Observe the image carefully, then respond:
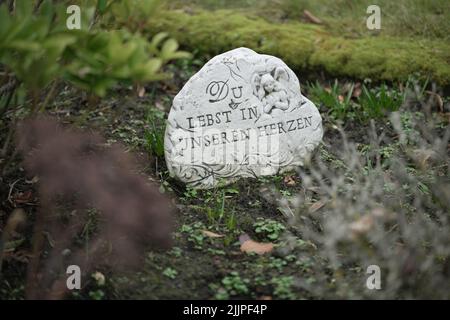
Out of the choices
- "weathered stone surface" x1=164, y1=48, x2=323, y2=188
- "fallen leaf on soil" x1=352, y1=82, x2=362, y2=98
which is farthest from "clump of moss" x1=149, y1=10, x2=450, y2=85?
"weathered stone surface" x1=164, y1=48, x2=323, y2=188

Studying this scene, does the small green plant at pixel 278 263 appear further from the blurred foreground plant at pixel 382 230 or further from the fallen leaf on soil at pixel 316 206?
the fallen leaf on soil at pixel 316 206

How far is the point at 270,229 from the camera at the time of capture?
11.2 ft

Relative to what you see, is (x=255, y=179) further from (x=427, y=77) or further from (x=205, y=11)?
(x=205, y=11)

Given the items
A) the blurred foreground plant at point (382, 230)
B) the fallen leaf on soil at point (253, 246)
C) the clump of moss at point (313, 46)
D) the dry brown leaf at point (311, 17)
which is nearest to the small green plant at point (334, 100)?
the clump of moss at point (313, 46)

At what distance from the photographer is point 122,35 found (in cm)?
268

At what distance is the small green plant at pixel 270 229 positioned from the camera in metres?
3.36

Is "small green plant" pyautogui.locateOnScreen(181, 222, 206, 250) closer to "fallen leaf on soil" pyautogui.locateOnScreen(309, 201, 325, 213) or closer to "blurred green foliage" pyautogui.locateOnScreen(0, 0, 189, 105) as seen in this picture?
"fallen leaf on soil" pyautogui.locateOnScreen(309, 201, 325, 213)

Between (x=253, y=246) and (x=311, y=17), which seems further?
(x=311, y=17)

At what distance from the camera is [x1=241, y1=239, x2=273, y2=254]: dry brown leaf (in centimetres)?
324

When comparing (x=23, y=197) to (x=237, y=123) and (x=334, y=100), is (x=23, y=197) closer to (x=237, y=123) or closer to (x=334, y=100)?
(x=237, y=123)

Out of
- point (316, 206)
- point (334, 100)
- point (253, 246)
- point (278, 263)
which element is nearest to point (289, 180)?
point (316, 206)

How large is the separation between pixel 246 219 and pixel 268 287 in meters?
0.63

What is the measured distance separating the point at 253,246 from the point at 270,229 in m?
0.18
